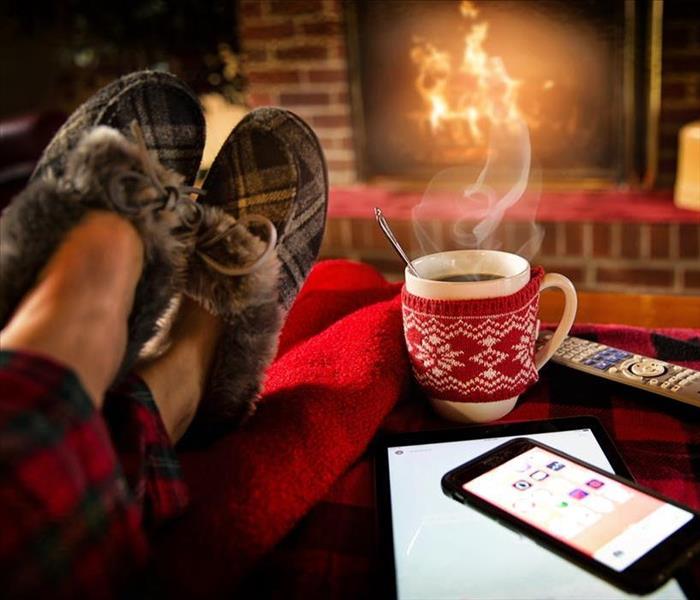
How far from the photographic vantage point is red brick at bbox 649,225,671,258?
59.6 inches

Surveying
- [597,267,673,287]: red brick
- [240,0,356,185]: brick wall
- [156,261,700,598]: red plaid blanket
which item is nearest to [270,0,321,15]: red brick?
[240,0,356,185]: brick wall

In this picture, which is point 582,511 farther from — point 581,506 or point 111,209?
point 111,209

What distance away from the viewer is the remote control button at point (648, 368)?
1.92 feet

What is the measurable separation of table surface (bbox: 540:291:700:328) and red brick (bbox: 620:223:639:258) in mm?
710

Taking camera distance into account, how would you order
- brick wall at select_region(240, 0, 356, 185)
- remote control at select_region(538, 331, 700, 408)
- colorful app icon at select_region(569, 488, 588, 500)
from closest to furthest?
colorful app icon at select_region(569, 488, 588, 500)
remote control at select_region(538, 331, 700, 408)
brick wall at select_region(240, 0, 356, 185)

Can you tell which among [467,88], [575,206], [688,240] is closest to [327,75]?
[467,88]

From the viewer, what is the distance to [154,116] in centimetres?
66

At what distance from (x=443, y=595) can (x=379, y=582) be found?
34mm

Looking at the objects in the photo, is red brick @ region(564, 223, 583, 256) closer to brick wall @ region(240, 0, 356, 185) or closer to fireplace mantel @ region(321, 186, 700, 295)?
fireplace mantel @ region(321, 186, 700, 295)

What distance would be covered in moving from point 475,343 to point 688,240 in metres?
1.14

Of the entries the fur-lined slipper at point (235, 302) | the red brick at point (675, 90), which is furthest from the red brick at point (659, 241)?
the fur-lined slipper at point (235, 302)

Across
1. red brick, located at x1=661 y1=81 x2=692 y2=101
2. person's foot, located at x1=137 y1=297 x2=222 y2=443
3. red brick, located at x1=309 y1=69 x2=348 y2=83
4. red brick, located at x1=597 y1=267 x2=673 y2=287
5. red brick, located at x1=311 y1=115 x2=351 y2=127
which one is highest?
red brick, located at x1=309 y1=69 x2=348 y2=83

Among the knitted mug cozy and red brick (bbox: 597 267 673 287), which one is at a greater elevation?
the knitted mug cozy

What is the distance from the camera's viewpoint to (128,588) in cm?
35
